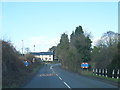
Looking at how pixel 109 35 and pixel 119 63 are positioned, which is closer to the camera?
pixel 119 63

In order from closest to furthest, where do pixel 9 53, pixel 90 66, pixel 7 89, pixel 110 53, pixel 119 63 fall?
pixel 7 89
pixel 9 53
pixel 119 63
pixel 110 53
pixel 90 66

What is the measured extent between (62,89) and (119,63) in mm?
16923

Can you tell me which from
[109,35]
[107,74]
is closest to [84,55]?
[109,35]

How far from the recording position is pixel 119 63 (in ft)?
117

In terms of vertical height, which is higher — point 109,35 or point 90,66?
point 109,35

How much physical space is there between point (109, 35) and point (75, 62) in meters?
14.2

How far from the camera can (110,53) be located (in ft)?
151

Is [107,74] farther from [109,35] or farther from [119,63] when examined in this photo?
[109,35]

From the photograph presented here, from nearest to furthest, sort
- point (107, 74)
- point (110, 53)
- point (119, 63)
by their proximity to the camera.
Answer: point (119, 63), point (107, 74), point (110, 53)

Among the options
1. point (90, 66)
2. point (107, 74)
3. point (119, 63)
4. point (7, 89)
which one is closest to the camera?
point (7, 89)

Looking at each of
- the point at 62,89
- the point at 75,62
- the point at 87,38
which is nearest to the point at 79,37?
the point at 87,38

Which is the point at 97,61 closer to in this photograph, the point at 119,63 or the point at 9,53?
the point at 119,63

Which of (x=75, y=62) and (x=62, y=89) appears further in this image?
(x=75, y=62)

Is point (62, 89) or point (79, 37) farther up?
point (79, 37)
